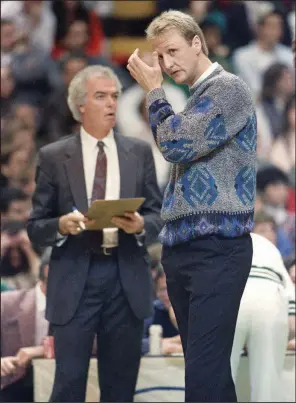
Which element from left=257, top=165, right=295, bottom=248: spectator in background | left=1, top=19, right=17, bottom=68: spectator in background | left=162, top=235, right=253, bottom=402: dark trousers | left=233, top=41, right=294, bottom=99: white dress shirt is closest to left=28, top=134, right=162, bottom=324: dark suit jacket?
left=162, top=235, right=253, bottom=402: dark trousers

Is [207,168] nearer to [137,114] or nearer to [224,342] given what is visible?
[224,342]

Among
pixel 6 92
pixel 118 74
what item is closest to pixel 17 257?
pixel 6 92

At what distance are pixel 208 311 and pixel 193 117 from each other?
2.07 ft

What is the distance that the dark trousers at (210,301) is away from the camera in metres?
3.48

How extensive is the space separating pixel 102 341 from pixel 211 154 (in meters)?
1.32

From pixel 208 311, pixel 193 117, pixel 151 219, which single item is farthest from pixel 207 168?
pixel 151 219

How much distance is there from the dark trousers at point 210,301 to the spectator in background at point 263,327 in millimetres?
1224

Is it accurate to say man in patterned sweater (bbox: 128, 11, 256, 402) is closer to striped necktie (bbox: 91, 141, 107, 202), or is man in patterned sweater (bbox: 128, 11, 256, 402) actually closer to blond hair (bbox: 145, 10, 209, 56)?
blond hair (bbox: 145, 10, 209, 56)

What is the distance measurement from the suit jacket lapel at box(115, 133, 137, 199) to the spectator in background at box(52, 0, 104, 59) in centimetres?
322

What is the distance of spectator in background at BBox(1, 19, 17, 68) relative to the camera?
741 centimetres

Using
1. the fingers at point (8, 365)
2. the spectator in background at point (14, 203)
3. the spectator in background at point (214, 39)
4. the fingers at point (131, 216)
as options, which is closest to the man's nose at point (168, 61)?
the fingers at point (131, 216)

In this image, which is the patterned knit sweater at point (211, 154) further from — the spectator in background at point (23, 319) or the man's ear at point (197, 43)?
the spectator in background at point (23, 319)

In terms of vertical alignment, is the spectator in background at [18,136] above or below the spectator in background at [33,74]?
below

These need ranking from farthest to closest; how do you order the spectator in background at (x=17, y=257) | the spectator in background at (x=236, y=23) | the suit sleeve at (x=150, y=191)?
the spectator in background at (x=236, y=23)
the spectator in background at (x=17, y=257)
the suit sleeve at (x=150, y=191)
